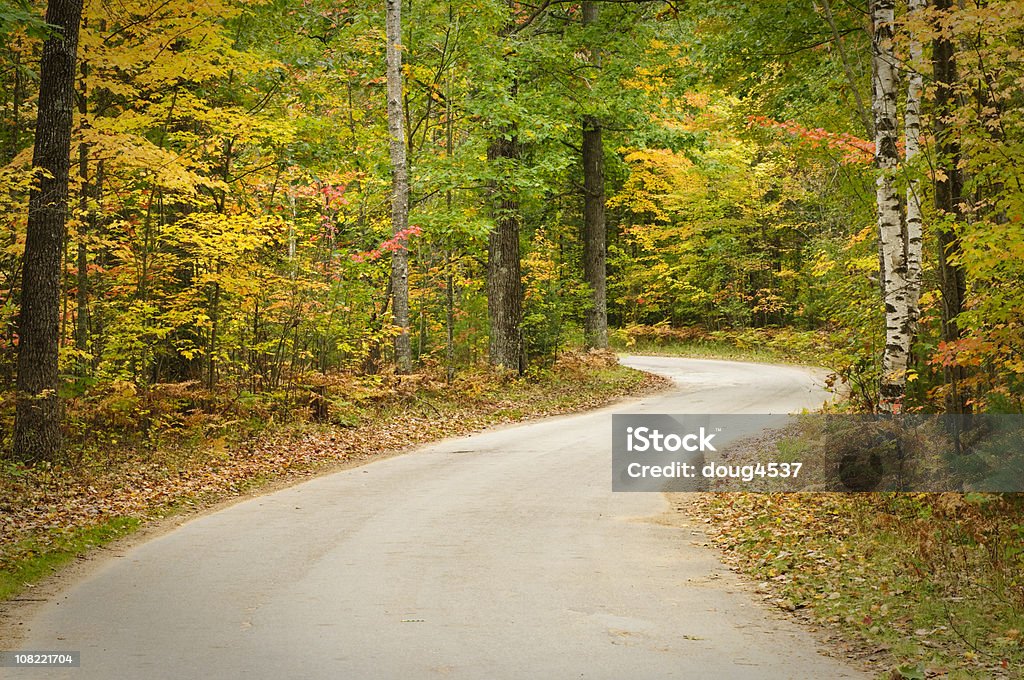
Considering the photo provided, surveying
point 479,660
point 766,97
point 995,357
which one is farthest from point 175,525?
point 766,97

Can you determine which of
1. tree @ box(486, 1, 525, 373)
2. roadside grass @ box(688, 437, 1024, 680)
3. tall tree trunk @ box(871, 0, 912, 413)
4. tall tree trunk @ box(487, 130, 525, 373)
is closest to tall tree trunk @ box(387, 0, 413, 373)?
tree @ box(486, 1, 525, 373)

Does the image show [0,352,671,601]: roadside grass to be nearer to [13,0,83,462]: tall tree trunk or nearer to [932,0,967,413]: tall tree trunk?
[13,0,83,462]: tall tree trunk

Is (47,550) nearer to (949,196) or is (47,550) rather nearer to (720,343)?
(949,196)

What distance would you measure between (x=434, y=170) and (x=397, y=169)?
6.86ft

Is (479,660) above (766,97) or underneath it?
underneath

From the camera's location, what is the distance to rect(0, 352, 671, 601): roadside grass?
988 centimetres

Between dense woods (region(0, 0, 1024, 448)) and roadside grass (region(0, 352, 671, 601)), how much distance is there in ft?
1.69

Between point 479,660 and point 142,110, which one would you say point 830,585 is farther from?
point 142,110

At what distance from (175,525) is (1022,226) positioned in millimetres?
9590

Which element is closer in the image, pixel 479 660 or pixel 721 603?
pixel 479 660

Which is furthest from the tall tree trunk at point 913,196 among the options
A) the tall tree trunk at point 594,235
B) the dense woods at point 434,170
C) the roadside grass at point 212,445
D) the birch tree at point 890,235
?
the tall tree trunk at point 594,235

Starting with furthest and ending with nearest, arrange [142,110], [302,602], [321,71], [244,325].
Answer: [321,71]
[244,325]
[142,110]
[302,602]

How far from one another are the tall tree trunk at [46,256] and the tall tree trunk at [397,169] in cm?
786

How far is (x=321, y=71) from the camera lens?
808 inches
